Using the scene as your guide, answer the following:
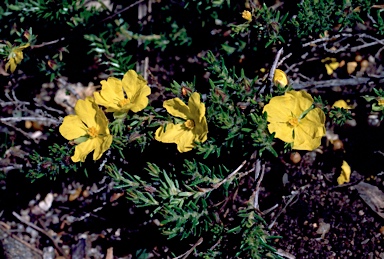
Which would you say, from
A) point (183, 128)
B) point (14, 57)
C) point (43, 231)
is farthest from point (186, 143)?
point (43, 231)

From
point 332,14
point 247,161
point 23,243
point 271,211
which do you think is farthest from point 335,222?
point 23,243

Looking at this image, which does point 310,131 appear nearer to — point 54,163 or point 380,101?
point 380,101

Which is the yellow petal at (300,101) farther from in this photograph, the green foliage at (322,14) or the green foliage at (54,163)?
the green foliage at (54,163)

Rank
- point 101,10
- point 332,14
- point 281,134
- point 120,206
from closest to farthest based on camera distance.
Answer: point 281,134, point 332,14, point 120,206, point 101,10

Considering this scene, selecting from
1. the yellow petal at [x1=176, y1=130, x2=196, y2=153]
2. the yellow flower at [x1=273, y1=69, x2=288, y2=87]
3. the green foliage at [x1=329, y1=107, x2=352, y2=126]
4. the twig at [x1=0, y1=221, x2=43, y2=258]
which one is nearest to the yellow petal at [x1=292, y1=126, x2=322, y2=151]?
the green foliage at [x1=329, y1=107, x2=352, y2=126]

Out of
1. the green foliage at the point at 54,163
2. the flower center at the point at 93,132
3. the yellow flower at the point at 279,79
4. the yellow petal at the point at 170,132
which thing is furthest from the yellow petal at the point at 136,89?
the yellow flower at the point at 279,79

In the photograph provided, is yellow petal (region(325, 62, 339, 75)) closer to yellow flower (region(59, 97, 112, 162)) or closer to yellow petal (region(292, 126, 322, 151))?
yellow petal (region(292, 126, 322, 151))

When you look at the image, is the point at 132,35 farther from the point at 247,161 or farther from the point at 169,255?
the point at 169,255
